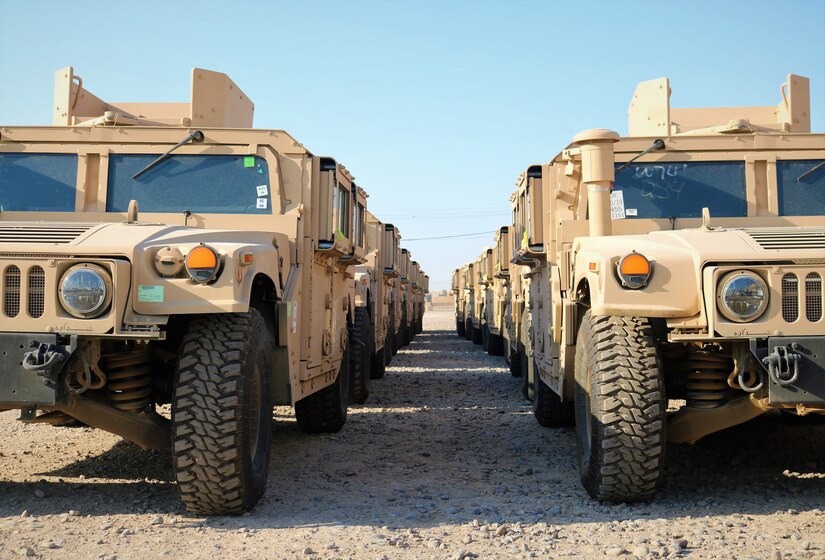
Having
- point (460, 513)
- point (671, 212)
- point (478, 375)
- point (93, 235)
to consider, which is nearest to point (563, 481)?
point (460, 513)

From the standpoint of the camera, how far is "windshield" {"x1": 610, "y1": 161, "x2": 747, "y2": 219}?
5691 mm

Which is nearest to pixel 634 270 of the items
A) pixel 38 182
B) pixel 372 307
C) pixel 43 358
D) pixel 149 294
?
pixel 149 294

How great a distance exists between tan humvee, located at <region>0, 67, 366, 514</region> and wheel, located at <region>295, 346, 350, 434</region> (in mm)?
386

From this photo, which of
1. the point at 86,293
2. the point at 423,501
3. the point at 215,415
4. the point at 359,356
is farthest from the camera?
the point at 359,356

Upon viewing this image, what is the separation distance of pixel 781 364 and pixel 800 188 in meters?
2.36

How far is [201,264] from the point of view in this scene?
393 centimetres

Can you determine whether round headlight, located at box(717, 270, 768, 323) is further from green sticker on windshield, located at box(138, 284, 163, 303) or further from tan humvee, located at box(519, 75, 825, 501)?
green sticker on windshield, located at box(138, 284, 163, 303)

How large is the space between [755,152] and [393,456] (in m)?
3.30

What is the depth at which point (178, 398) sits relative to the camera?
3.94 meters

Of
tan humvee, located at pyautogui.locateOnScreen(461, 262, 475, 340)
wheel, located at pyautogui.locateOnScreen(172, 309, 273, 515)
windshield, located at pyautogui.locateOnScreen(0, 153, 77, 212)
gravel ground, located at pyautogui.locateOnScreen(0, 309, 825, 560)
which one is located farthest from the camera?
tan humvee, located at pyautogui.locateOnScreen(461, 262, 475, 340)

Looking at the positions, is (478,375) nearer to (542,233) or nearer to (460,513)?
(542,233)

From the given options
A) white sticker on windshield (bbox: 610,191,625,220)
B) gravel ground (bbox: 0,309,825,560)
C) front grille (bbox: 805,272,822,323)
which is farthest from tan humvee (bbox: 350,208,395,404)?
front grille (bbox: 805,272,822,323)

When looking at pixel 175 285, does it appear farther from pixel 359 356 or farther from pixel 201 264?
pixel 359 356

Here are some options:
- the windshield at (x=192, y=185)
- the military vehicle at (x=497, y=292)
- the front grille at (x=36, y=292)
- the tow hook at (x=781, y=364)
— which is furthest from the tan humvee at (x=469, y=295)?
the front grille at (x=36, y=292)
